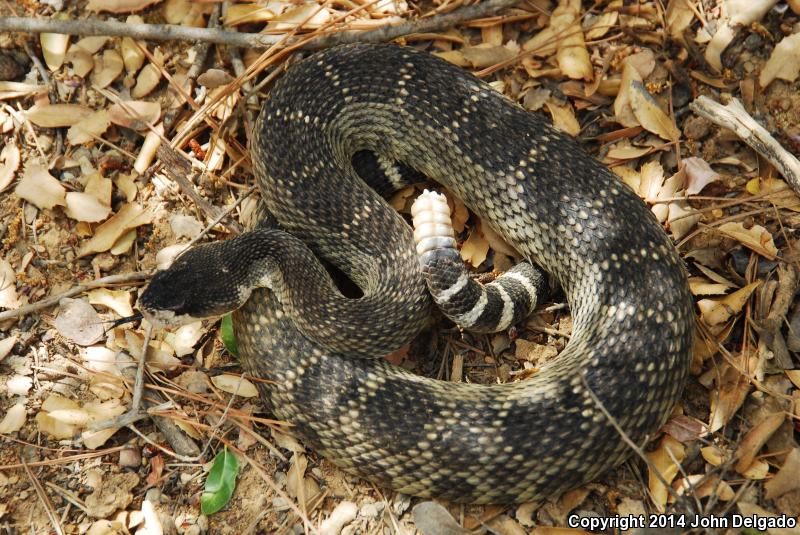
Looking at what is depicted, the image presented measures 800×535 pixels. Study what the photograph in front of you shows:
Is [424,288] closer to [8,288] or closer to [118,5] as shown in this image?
[8,288]

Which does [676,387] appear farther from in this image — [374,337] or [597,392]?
[374,337]

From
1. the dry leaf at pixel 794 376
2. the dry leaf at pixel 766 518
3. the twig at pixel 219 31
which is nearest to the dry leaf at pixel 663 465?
the dry leaf at pixel 766 518

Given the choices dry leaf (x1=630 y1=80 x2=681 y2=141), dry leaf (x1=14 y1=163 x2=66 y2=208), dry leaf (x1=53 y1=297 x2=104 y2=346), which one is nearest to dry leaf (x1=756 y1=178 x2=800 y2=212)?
dry leaf (x1=630 y1=80 x2=681 y2=141)

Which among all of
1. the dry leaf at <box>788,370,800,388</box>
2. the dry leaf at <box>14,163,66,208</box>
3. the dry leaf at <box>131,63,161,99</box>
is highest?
the dry leaf at <box>131,63,161,99</box>

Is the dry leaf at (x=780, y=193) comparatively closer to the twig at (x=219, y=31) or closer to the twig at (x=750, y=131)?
Result: the twig at (x=750, y=131)

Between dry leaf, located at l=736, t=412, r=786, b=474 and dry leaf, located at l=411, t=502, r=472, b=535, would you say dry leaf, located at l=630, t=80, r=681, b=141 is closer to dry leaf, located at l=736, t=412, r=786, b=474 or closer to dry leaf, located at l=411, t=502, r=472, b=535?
dry leaf, located at l=736, t=412, r=786, b=474

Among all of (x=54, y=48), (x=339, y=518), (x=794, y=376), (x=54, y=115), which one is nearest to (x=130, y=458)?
(x=339, y=518)
